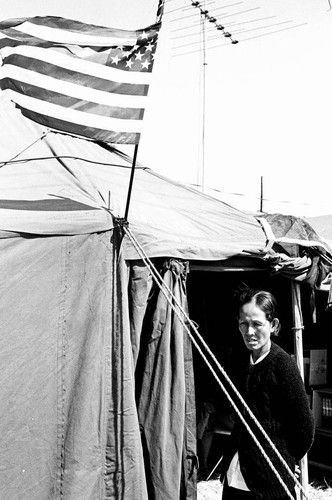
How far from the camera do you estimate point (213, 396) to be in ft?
21.7

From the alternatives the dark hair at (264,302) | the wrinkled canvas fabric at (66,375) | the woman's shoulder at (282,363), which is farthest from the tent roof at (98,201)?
the woman's shoulder at (282,363)

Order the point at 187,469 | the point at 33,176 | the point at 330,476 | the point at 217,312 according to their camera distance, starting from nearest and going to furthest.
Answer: the point at 187,469
the point at 33,176
the point at 330,476
the point at 217,312

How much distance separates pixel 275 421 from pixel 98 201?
7.42ft

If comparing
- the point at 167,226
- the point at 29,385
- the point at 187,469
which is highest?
the point at 167,226

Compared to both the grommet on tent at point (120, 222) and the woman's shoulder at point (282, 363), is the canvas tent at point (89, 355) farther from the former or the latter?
the woman's shoulder at point (282, 363)

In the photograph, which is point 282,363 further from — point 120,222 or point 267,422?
point 120,222

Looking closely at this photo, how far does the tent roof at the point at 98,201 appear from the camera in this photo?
4215mm

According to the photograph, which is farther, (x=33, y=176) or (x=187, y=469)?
Result: (x=33, y=176)

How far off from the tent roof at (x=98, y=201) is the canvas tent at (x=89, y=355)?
0.02 meters

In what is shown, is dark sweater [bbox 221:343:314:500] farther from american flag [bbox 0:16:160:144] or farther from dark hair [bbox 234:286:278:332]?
american flag [bbox 0:16:160:144]

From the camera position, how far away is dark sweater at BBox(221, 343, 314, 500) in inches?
127

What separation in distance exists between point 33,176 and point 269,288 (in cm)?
293

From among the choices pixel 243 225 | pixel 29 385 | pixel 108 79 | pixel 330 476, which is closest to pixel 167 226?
pixel 243 225

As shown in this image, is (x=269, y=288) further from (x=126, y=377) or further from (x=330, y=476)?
(x=126, y=377)
